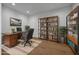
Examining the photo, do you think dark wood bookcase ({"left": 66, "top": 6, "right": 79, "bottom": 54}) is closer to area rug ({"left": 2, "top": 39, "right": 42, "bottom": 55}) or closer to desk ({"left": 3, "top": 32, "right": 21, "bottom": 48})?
area rug ({"left": 2, "top": 39, "right": 42, "bottom": 55})

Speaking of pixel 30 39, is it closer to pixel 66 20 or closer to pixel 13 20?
pixel 13 20

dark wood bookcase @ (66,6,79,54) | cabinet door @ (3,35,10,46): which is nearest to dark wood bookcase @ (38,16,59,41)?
dark wood bookcase @ (66,6,79,54)

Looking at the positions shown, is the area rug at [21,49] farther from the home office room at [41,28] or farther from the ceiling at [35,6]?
the ceiling at [35,6]

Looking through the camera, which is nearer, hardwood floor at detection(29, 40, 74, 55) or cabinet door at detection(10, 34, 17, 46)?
hardwood floor at detection(29, 40, 74, 55)

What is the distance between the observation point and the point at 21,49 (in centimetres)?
204

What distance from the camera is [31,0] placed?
1.87 metres

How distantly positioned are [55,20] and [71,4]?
0.53m

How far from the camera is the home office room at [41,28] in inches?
74.4

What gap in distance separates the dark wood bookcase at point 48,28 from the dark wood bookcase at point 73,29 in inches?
12.9

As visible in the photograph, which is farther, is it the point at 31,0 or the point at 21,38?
the point at 21,38

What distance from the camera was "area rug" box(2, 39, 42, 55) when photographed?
1901mm

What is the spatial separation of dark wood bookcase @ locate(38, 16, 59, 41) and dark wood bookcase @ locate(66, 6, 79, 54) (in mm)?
327

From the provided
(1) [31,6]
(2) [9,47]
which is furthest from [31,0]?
(2) [9,47]

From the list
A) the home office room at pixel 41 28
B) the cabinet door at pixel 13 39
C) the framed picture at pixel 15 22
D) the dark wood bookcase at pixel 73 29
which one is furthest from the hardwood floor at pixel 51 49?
the framed picture at pixel 15 22
